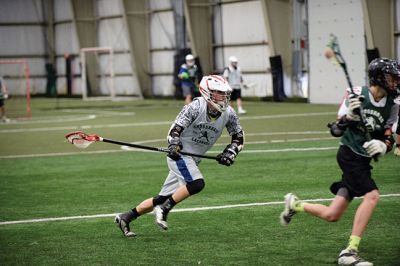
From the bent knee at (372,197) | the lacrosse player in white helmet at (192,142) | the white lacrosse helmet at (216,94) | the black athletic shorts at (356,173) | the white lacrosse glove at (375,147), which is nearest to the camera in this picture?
the white lacrosse glove at (375,147)

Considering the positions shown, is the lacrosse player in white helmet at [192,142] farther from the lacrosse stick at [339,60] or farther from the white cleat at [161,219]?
the lacrosse stick at [339,60]

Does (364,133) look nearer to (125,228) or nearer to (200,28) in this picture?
(125,228)

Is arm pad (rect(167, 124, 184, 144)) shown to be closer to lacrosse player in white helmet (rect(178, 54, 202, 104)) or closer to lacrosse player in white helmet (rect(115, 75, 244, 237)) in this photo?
lacrosse player in white helmet (rect(115, 75, 244, 237))

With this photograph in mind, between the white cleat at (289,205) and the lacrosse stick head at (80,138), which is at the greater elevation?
the lacrosse stick head at (80,138)

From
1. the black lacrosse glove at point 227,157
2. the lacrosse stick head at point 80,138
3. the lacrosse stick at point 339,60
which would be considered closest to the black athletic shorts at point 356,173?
the lacrosse stick at point 339,60

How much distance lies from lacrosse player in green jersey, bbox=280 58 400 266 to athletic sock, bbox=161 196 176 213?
7.21 feet

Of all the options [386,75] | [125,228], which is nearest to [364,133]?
[386,75]

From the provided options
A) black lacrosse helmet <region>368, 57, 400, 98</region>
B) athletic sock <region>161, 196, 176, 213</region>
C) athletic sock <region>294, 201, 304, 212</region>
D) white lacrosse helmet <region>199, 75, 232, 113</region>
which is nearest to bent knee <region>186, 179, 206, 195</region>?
athletic sock <region>161, 196, 176, 213</region>

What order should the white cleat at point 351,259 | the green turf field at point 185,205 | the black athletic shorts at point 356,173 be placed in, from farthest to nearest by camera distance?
the green turf field at point 185,205 < the black athletic shorts at point 356,173 < the white cleat at point 351,259

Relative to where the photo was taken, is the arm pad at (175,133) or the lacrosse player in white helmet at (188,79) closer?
the arm pad at (175,133)

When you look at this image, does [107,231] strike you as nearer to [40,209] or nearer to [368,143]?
[40,209]

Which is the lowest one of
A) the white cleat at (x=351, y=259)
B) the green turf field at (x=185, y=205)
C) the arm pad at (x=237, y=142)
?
the green turf field at (x=185, y=205)

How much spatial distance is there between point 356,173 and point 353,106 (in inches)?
28.6

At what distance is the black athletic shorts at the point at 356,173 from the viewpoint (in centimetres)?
925
